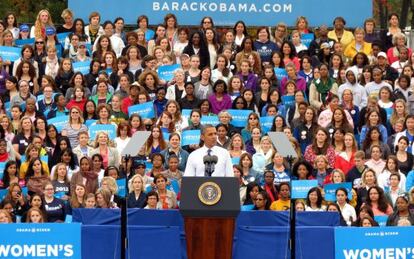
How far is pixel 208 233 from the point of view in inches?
802

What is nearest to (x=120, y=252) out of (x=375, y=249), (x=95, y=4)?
(x=375, y=249)

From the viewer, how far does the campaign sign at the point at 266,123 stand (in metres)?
28.0

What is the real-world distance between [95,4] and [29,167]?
27.1 ft

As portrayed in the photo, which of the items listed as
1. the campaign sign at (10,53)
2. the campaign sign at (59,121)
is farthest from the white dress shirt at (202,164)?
the campaign sign at (10,53)

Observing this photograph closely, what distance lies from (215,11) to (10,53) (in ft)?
16.1

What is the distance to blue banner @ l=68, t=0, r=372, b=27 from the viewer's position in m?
33.3

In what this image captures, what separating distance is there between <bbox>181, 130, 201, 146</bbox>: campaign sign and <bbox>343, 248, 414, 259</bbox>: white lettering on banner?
581cm

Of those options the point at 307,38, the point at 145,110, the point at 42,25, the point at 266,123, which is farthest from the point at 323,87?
the point at 42,25

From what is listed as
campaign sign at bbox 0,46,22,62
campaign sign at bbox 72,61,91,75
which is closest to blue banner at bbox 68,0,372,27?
campaign sign at bbox 0,46,22,62

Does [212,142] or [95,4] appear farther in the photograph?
[95,4]

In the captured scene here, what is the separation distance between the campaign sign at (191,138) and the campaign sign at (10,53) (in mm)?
4532

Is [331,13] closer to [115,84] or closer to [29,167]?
[115,84]

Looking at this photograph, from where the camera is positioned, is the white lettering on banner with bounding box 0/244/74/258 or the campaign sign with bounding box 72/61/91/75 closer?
the white lettering on banner with bounding box 0/244/74/258

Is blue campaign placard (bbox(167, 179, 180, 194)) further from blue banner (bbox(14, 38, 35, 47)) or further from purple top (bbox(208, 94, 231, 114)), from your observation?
blue banner (bbox(14, 38, 35, 47))
